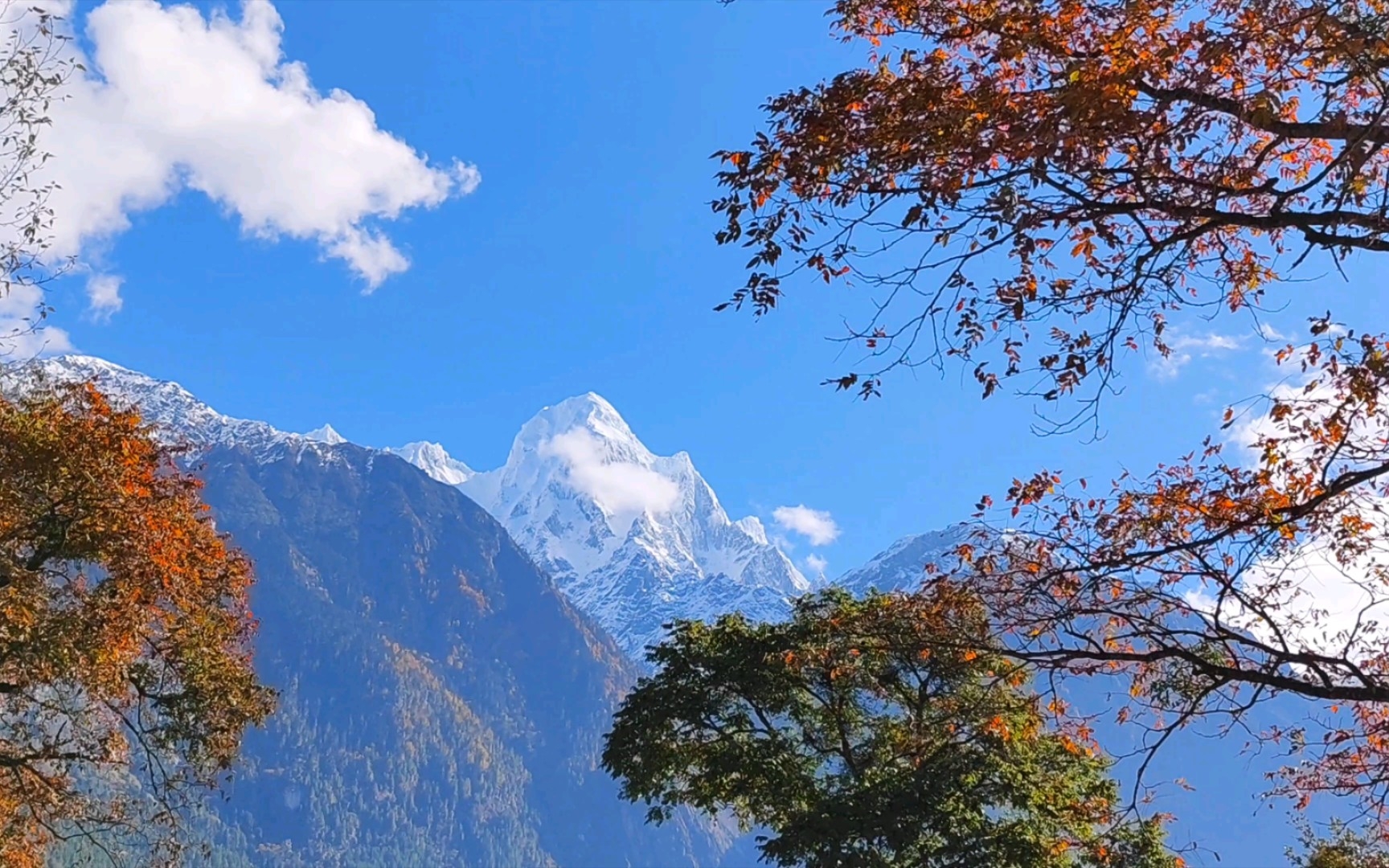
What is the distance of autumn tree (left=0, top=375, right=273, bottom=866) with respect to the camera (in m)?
11.2

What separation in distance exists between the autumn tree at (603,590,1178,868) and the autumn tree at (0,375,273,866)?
6.62 m

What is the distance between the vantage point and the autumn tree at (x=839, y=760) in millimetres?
14539

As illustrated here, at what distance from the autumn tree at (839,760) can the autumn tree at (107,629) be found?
261 inches

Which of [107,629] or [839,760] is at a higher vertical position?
[839,760]

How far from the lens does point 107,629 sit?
11.1 m

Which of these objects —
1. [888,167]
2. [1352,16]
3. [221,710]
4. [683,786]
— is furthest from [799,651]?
[1352,16]

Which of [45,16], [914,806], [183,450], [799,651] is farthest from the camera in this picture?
[799,651]

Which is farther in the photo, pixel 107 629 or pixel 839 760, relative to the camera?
pixel 839 760

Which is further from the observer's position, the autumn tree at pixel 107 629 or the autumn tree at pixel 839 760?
the autumn tree at pixel 839 760

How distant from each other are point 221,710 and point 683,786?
817 centimetres

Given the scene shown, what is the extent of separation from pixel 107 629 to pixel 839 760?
42.1 ft

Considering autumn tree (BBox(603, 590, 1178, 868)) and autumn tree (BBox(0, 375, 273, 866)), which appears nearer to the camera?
autumn tree (BBox(0, 375, 273, 866))

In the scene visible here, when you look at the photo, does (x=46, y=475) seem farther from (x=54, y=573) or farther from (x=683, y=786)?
(x=683, y=786)

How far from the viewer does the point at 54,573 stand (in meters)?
11.9
